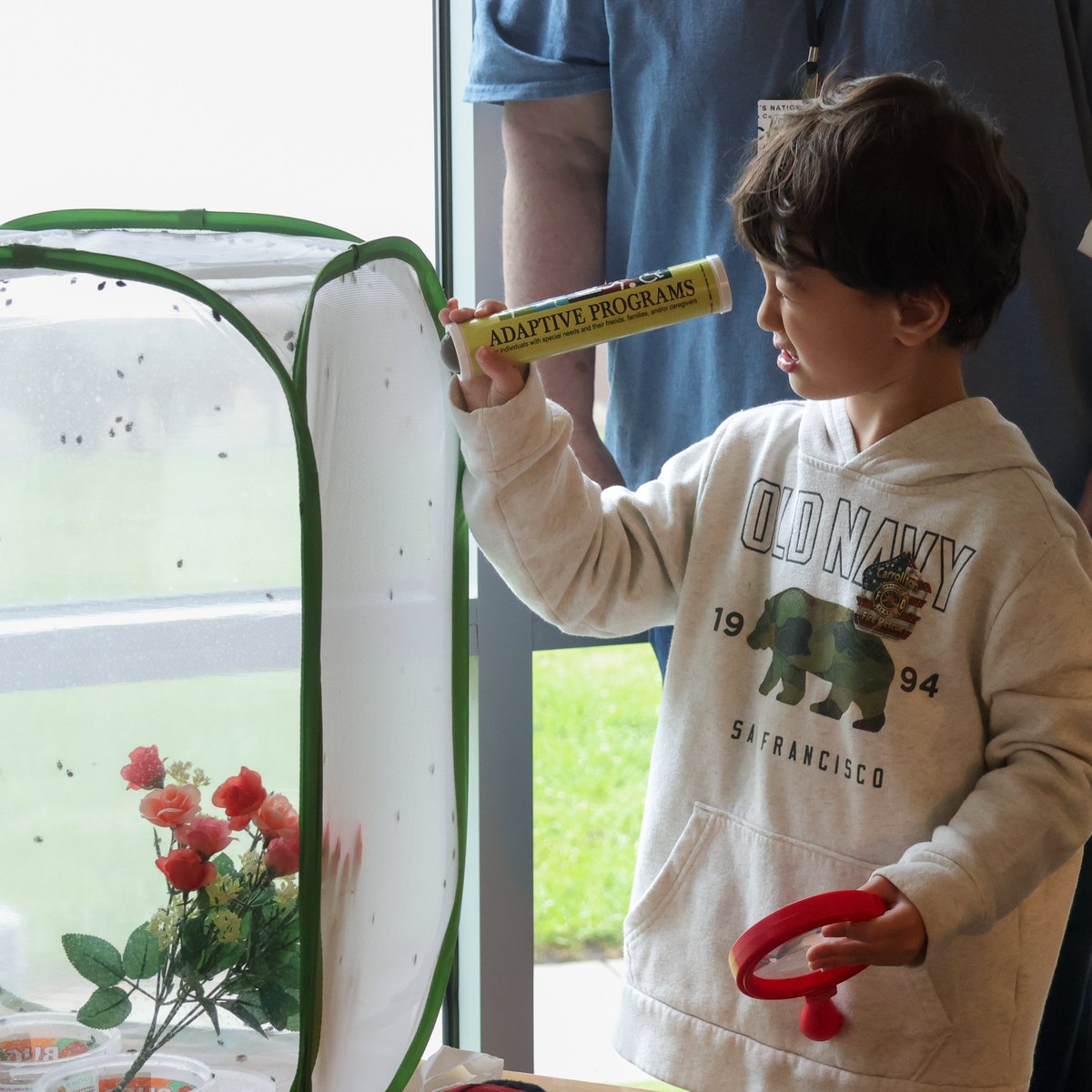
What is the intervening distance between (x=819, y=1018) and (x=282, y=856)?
376mm

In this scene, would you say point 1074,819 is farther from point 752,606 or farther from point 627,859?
point 627,859

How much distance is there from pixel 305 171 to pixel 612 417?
0.42 metres

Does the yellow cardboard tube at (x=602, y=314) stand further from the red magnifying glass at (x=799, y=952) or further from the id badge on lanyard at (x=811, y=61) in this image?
the red magnifying glass at (x=799, y=952)

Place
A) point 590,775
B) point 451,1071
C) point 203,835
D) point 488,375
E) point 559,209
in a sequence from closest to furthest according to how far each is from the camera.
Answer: point 203,835 < point 488,375 < point 451,1071 < point 559,209 < point 590,775

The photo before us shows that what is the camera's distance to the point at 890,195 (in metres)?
0.82

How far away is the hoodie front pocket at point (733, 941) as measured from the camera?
86cm

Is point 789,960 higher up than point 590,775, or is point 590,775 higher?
point 789,960

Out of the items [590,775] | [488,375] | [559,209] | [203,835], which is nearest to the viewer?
[203,835]

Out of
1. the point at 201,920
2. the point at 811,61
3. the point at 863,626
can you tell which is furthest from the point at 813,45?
the point at 201,920

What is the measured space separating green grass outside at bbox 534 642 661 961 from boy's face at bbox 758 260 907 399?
7.18ft

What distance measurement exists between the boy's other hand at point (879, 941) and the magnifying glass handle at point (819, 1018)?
0.06 meters

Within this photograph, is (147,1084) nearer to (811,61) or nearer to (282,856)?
(282,856)

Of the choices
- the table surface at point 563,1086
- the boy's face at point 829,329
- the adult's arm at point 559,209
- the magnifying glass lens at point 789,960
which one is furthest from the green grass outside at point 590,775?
the boy's face at point 829,329

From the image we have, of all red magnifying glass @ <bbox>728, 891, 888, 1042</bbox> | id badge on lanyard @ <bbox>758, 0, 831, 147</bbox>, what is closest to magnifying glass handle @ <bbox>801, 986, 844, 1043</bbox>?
red magnifying glass @ <bbox>728, 891, 888, 1042</bbox>
